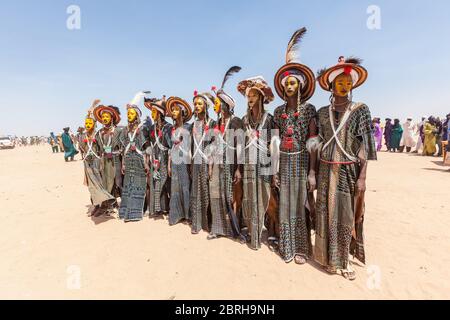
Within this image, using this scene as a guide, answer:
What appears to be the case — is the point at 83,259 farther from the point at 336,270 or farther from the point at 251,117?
the point at 336,270

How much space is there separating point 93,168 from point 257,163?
3.86m

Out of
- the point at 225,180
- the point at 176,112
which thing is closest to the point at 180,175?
the point at 225,180

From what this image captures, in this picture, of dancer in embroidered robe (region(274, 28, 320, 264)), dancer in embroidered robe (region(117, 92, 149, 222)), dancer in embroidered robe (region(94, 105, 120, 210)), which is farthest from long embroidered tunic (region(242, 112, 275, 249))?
dancer in embroidered robe (region(94, 105, 120, 210))

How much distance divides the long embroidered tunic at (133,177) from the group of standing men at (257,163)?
22 mm

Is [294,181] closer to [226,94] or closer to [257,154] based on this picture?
[257,154]

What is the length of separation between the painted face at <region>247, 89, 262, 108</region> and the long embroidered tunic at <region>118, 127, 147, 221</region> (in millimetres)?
2733

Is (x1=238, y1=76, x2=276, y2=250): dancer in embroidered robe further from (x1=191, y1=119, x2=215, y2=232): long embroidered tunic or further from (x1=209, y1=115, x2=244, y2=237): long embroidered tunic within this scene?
(x1=191, y1=119, x2=215, y2=232): long embroidered tunic

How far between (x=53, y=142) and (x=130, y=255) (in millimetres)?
28417

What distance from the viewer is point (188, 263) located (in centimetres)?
366

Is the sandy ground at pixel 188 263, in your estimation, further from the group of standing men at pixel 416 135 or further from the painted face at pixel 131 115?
the group of standing men at pixel 416 135

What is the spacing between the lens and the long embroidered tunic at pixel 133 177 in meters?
5.44
